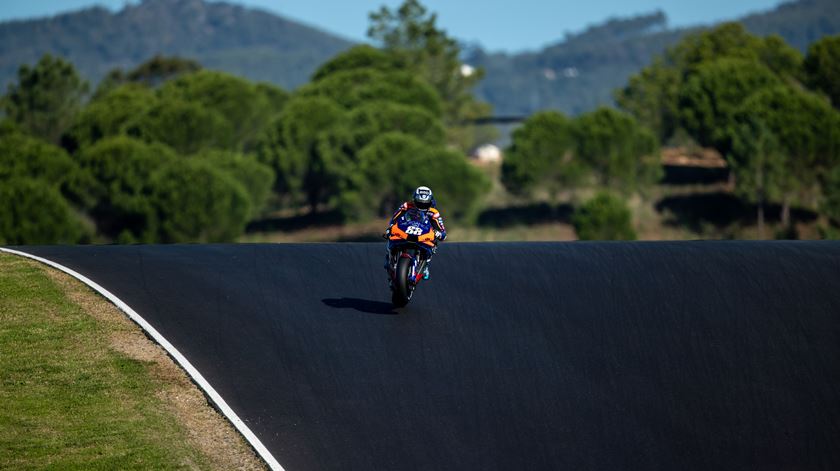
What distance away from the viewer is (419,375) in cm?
1575

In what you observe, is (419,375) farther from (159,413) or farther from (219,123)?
(219,123)

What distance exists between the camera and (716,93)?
7906 centimetres

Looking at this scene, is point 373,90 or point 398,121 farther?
point 373,90

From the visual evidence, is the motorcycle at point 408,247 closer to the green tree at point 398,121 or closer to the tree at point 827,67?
the green tree at point 398,121

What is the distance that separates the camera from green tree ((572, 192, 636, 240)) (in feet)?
208

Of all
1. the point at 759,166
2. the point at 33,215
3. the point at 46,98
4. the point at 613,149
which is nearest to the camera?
the point at 33,215

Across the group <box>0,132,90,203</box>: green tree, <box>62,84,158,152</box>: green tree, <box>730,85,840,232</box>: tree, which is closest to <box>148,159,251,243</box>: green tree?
<box>0,132,90,203</box>: green tree

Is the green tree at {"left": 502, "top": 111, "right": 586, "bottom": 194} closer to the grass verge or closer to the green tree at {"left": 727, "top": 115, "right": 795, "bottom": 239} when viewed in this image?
the green tree at {"left": 727, "top": 115, "right": 795, "bottom": 239}

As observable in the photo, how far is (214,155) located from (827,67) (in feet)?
149

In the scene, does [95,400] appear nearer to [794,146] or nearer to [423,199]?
[423,199]

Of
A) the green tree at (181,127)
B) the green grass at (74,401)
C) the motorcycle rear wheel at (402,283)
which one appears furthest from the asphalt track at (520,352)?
the green tree at (181,127)

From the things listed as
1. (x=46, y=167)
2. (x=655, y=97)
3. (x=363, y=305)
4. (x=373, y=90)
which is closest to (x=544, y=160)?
(x=373, y=90)

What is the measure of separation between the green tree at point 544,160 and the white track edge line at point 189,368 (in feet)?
177

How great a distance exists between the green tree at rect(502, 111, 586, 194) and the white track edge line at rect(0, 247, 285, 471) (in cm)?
5383
